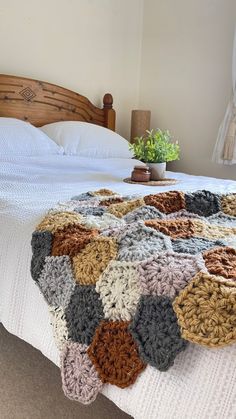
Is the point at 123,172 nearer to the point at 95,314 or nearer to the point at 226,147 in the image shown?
the point at 226,147

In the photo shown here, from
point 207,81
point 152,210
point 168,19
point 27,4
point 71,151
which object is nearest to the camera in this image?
point 152,210

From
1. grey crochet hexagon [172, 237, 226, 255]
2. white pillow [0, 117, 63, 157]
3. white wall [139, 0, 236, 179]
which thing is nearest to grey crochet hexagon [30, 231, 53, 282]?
grey crochet hexagon [172, 237, 226, 255]

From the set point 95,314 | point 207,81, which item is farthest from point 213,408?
point 207,81

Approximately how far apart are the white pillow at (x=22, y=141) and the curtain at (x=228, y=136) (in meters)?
1.12

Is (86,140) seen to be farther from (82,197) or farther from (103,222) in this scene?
(103,222)

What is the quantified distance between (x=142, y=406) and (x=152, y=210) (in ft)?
1.70

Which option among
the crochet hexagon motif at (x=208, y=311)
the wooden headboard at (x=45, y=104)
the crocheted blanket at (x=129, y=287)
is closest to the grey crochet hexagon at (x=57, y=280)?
the crocheted blanket at (x=129, y=287)

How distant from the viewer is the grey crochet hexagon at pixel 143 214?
3.43 feet

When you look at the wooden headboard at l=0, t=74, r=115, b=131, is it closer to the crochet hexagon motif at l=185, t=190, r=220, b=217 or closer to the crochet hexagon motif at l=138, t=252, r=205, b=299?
the crochet hexagon motif at l=185, t=190, r=220, b=217

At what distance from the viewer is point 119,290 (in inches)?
29.7

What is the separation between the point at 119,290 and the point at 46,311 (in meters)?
0.29

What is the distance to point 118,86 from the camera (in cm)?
331

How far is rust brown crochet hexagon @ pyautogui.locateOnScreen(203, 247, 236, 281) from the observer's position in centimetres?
69

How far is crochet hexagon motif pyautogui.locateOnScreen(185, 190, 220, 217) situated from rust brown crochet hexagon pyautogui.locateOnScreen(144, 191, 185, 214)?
22 millimetres
